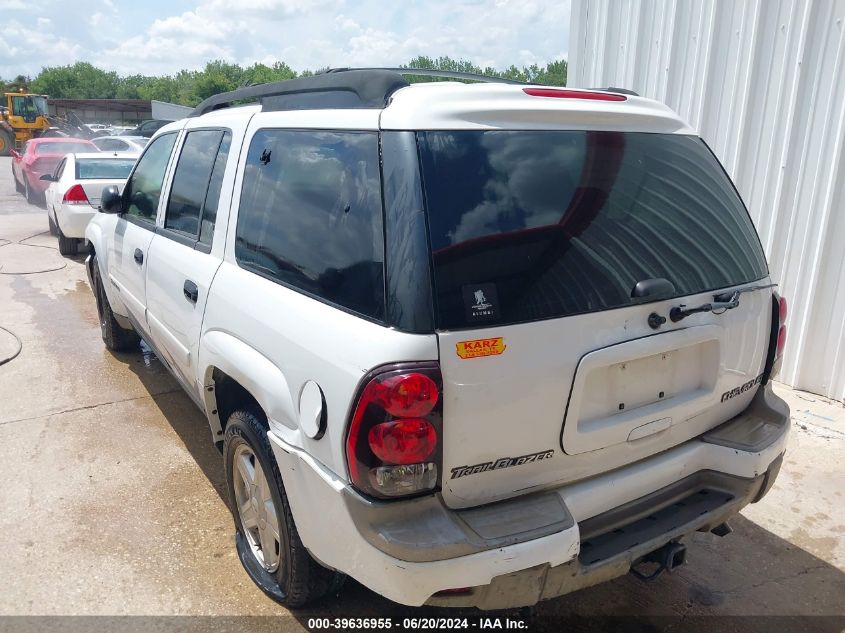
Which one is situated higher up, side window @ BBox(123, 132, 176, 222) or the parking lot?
side window @ BBox(123, 132, 176, 222)

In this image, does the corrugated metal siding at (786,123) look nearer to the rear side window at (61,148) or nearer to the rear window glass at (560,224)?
the rear window glass at (560,224)

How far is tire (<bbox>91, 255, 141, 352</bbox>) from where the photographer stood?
5.62 meters

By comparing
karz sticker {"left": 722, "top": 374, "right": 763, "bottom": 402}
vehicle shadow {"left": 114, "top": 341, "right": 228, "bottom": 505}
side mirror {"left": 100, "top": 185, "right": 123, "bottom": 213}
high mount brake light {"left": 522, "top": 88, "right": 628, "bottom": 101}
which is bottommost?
vehicle shadow {"left": 114, "top": 341, "right": 228, "bottom": 505}

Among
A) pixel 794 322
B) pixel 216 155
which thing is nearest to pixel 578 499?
pixel 216 155

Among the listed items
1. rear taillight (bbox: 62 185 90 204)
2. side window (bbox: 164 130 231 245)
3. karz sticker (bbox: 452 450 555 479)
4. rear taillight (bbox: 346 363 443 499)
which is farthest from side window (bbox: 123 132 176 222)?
rear taillight (bbox: 62 185 90 204)

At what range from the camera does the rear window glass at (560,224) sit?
6.47ft

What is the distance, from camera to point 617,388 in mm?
2242

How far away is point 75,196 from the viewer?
946 cm

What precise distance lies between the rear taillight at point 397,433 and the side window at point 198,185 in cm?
158

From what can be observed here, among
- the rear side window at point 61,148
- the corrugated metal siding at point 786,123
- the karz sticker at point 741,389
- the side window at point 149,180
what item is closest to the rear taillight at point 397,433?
the karz sticker at point 741,389

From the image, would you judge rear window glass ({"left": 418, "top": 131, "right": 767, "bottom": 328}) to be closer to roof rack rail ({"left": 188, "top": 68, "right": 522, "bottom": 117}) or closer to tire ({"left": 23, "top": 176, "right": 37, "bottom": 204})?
roof rack rail ({"left": 188, "top": 68, "right": 522, "bottom": 117})

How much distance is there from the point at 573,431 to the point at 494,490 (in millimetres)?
324

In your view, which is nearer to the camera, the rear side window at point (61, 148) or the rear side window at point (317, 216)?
the rear side window at point (317, 216)

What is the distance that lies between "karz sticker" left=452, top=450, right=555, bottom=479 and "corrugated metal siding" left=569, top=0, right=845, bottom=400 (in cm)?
373
